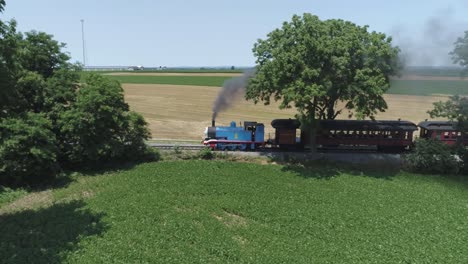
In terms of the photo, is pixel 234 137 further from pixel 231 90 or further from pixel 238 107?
pixel 238 107

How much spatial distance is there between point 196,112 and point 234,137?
2812cm

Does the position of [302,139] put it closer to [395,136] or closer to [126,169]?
[395,136]

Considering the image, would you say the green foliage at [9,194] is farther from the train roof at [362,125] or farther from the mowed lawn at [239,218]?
the train roof at [362,125]

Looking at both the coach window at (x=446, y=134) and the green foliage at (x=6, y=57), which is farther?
the coach window at (x=446, y=134)

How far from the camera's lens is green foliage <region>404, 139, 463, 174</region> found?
33.0 m

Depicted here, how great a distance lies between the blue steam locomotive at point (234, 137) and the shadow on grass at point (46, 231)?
1545cm

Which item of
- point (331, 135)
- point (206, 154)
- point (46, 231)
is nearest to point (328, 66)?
point (331, 135)

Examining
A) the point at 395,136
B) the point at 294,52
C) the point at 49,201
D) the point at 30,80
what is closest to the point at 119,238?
the point at 49,201

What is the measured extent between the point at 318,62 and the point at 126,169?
19.3m

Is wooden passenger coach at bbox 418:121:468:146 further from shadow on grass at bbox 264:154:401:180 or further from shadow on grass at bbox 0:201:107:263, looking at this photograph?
shadow on grass at bbox 0:201:107:263

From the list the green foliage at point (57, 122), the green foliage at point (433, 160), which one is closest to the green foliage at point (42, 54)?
the green foliage at point (57, 122)

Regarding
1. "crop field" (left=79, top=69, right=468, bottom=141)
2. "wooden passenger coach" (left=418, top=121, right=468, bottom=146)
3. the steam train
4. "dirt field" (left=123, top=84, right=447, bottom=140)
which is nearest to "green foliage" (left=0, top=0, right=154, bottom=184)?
the steam train

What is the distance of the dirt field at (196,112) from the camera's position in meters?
50.7

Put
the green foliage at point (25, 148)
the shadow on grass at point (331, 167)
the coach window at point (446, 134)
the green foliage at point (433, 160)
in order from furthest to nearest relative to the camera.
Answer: the coach window at point (446, 134) → the green foliage at point (433, 160) → the shadow on grass at point (331, 167) → the green foliage at point (25, 148)
